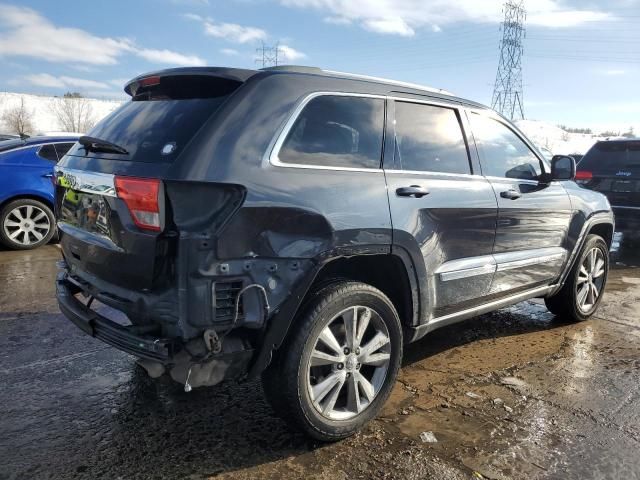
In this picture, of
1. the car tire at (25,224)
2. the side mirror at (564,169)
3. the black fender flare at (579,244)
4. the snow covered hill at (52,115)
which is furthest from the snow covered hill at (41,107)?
the side mirror at (564,169)

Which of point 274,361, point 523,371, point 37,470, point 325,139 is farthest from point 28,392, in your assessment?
point 523,371

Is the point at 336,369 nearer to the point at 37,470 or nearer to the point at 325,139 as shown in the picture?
the point at 325,139

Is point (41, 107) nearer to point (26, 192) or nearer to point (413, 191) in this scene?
point (26, 192)

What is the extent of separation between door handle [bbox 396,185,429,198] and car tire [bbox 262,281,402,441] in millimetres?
583

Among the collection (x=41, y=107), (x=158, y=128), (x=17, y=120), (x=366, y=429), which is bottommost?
(x=366, y=429)

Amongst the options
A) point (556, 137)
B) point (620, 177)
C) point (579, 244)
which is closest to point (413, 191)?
point (579, 244)

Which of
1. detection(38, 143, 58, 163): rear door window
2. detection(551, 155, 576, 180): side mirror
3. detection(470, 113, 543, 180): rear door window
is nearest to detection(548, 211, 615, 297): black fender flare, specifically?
detection(551, 155, 576, 180): side mirror

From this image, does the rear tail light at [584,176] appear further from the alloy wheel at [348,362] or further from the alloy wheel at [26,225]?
the alloy wheel at [26,225]

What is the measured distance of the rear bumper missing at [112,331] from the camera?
7.82 feet

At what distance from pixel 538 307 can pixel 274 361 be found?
394 centimetres

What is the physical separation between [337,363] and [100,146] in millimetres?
1718

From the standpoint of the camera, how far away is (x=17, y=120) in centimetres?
6938

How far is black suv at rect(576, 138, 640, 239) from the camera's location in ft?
26.7

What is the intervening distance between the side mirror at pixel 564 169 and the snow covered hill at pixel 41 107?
259ft
